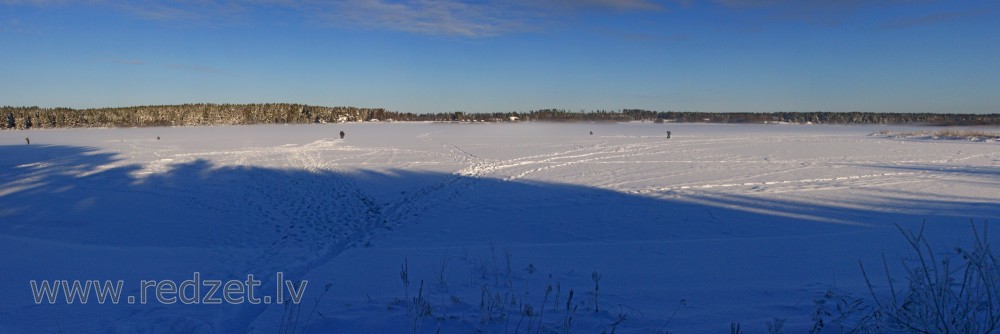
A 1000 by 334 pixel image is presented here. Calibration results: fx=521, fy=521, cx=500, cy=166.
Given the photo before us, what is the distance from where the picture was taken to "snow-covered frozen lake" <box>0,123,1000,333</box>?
4895 millimetres

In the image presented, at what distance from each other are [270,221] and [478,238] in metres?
4.54

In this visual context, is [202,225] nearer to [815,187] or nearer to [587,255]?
[587,255]

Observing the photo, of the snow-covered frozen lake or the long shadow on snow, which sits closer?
the snow-covered frozen lake

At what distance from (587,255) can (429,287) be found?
8.89 feet

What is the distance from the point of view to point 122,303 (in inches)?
211

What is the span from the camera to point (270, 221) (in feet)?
34.9

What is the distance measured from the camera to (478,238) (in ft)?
30.2

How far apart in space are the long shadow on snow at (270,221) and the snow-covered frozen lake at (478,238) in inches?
2.3

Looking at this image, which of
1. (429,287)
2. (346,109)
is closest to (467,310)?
(429,287)

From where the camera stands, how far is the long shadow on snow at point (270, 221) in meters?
6.50

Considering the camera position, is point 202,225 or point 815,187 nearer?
point 202,225

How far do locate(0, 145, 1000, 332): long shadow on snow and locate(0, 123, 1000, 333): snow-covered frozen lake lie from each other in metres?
0.06

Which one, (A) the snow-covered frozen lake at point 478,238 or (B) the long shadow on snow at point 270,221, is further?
(B) the long shadow on snow at point 270,221

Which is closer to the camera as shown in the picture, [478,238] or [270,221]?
[478,238]
